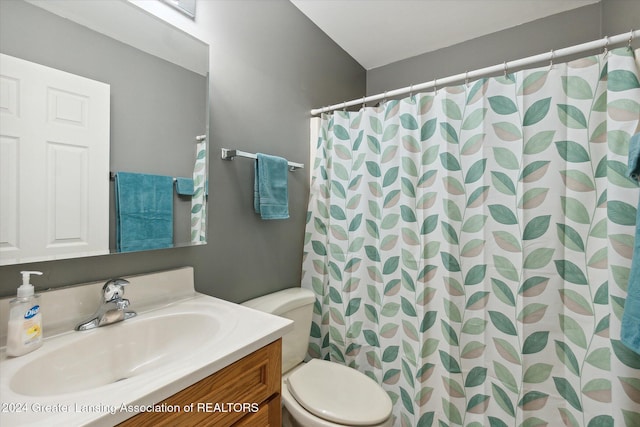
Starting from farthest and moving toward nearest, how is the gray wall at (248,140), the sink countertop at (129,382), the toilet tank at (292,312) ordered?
the toilet tank at (292,312), the gray wall at (248,140), the sink countertop at (129,382)

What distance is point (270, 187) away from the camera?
1.42m

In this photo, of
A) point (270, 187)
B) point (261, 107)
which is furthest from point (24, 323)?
point (261, 107)

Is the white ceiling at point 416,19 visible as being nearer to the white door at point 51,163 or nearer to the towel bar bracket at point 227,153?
the towel bar bracket at point 227,153

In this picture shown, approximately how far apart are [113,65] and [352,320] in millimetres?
1552

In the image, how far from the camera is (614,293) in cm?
103

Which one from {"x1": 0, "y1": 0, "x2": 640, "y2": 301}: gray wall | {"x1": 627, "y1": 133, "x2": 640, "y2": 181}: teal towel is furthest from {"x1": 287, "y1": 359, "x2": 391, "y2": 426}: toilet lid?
{"x1": 627, "y1": 133, "x2": 640, "y2": 181}: teal towel

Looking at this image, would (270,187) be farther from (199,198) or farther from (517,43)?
(517,43)

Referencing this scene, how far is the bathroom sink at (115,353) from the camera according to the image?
699 mm

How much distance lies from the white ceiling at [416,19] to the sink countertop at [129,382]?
174 cm

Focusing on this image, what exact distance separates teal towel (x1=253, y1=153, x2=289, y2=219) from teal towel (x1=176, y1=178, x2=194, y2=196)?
32 centimetres

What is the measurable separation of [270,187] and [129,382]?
96cm

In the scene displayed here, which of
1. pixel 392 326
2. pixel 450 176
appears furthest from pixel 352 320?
pixel 450 176

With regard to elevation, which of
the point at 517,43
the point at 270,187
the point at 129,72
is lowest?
the point at 270,187

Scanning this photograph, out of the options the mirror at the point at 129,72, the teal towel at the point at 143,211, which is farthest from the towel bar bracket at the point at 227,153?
the teal towel at the point at 143,211
